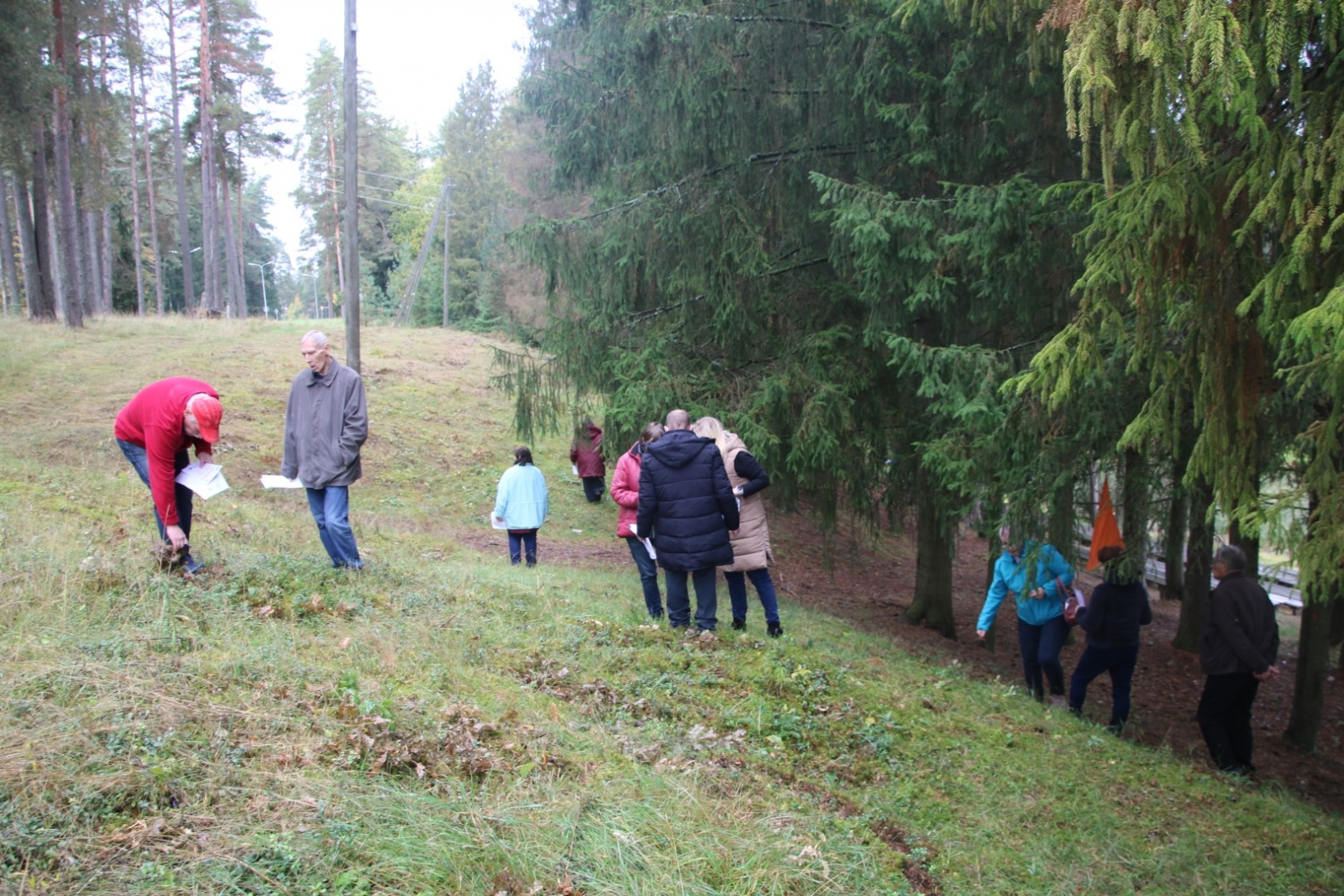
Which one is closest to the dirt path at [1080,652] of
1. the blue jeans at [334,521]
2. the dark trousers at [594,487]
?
the dark trousers at [594,487]

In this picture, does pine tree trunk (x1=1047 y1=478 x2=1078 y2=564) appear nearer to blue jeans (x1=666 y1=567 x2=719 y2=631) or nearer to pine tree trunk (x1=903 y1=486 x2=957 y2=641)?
blue jeans (x1=666 y1=567 x2=719 y2=631)

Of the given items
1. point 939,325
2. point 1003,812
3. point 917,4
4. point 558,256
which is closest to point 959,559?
point 939,325

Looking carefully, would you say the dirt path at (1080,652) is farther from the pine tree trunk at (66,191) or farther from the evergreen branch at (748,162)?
the pine tree trunk at (66,191)

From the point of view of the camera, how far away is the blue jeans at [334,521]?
7293 mm

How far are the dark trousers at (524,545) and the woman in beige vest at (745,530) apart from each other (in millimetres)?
4297

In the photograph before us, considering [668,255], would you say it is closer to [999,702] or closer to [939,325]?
[939,325]

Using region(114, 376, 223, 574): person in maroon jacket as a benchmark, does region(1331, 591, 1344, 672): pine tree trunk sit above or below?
below

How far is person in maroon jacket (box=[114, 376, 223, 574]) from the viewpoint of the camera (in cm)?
623

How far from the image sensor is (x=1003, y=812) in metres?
5.48

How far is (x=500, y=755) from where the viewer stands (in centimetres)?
441

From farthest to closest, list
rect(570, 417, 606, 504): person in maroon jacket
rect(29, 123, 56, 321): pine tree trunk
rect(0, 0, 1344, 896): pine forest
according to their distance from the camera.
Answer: rect(29, 123, 56, 321): pine tree trunk
rect(570, 417, 606, 504): person in maroon jacket
rect(0, 0, 1344, 896): pine forest

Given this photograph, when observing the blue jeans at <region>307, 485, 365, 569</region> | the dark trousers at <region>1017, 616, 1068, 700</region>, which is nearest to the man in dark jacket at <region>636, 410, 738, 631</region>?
the blue jeans at <region>307, 485, 365, 569</region>

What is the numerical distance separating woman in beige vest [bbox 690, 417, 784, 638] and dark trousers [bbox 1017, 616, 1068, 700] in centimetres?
244

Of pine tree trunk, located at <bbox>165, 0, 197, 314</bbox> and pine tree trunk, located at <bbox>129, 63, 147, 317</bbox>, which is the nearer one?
pine tree trunk, located at <bbox>165, 0, 197, 314</bbox>
